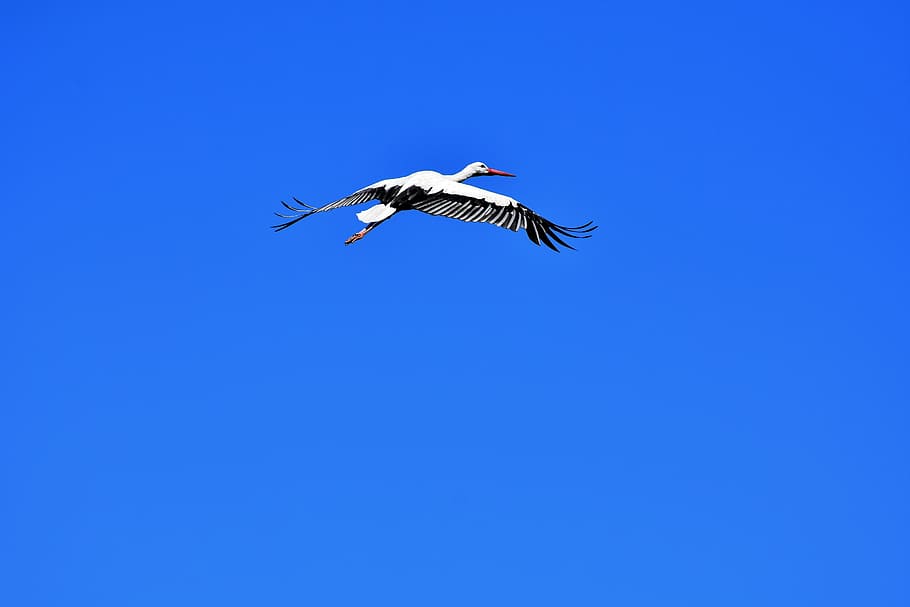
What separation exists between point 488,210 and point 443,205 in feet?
4.16

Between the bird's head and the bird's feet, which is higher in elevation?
the bird's head

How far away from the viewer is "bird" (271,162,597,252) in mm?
31703

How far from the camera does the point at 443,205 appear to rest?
32.8 metres

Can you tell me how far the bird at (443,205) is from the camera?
31.7 meters

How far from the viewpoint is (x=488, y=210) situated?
32.2 metres

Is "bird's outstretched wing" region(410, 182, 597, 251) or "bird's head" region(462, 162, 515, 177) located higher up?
"bird's head" region(462, 162, 515, 177)

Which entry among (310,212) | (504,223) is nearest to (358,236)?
(310,212)

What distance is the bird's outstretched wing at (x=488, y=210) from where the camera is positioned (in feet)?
104

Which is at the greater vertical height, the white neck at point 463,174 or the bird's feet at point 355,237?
the white neck at point 463,174

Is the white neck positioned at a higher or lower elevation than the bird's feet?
higher

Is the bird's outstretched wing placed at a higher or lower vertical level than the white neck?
lower

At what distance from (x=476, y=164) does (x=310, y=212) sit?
554 centimetres

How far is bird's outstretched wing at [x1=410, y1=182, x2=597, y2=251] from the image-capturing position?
31594 mm

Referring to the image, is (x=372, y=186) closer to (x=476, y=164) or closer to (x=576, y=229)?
(x=476, y=164)
